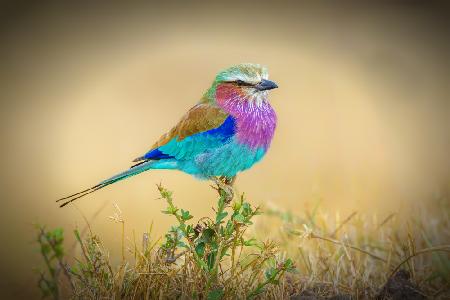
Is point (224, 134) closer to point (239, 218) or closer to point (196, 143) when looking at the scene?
point (196, 143)

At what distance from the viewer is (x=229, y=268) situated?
3.90 meters

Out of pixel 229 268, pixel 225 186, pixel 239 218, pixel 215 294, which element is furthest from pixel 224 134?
pixel 215 294

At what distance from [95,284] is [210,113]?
1220 mm

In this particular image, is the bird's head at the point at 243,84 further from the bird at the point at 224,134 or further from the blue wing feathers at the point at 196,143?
the blue wing feathers at the point at 196,143

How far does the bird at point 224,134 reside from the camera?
4082 millimetres

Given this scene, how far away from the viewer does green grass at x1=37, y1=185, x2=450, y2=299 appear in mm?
3660

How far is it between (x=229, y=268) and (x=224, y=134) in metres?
0.79

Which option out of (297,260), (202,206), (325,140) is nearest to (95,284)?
(297,260)

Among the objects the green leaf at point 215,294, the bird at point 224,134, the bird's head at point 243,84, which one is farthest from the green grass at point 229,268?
the bird's head at point 243,84

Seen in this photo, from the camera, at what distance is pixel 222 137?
409 centimetres

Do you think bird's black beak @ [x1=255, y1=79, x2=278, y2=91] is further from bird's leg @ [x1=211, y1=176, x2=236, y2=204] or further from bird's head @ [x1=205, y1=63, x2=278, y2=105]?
bird's leg @ [x1=211, y1=176, x2=236, y2=204]

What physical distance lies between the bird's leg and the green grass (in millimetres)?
24

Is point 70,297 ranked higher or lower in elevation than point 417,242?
higher

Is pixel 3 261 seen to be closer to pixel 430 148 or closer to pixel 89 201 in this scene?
pixel 89 201
